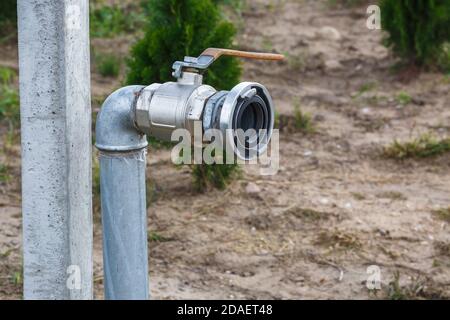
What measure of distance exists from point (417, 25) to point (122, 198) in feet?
Result: 14.0

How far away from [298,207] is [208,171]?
504 mm

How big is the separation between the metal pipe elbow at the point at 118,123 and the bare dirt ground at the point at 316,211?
1.44 metres

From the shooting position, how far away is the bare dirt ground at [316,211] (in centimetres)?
367

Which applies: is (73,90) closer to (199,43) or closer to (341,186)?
(199,43)

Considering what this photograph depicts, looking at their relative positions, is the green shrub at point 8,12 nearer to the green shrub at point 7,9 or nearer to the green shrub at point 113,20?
the green shrub at point 7,9

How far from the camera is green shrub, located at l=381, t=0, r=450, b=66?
590cm

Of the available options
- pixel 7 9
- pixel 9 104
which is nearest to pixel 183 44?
pixel 9 104

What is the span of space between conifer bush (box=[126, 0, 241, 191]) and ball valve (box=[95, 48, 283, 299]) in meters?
2.00

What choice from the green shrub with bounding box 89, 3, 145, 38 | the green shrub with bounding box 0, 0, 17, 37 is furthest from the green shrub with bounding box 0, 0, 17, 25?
the green shrub with bounding box 89, 3, 145, 38

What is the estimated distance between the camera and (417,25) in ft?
19.7

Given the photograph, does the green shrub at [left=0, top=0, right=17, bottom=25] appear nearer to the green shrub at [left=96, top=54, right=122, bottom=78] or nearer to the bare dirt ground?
the green shrub at [left=96, top=54, right=122, bottom=78]

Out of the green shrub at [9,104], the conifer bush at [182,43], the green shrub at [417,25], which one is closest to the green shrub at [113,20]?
the green shrub at [9,104]

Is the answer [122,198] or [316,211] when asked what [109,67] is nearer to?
[316,211]

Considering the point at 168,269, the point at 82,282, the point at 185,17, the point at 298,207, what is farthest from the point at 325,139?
the point at 82,282
